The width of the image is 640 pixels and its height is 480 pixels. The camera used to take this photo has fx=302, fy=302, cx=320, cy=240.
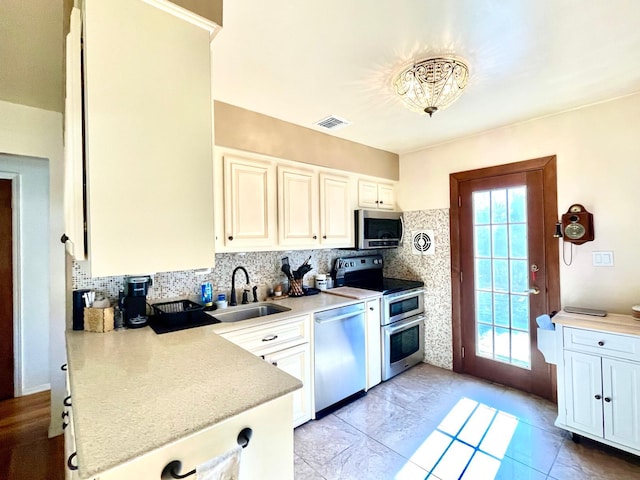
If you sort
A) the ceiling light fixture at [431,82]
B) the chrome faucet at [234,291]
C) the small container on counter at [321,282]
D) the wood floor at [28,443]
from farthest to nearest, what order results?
the small container on counter at [321,282] < the chrome faucet at [234,291] < the wood floor at [28,443] < the ceiling light fixture at [431,82]

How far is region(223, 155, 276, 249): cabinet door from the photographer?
225 cm

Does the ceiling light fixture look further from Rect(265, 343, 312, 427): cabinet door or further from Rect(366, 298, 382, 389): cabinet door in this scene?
Rect(265, 343, 312, 427): cabinet door

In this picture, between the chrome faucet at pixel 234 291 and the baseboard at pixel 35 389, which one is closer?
the chrome faucet at pixel 234 291

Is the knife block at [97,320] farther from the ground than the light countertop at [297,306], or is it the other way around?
the knife block at [97,320]

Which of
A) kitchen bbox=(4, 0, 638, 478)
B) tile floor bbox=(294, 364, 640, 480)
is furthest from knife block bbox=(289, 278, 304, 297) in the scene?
tile floor bbox=(294, 364, 640, 480)

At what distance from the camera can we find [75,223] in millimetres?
903

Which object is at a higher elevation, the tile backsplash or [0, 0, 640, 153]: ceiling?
[0, 0, 640, 153]: ceiling

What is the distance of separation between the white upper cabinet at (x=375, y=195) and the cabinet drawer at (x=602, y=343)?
2.01 m

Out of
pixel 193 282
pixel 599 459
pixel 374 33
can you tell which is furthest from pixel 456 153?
pixel 193 282

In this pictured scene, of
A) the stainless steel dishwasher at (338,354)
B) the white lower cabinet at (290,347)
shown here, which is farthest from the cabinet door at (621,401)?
the white lower cabinet at (290,347)

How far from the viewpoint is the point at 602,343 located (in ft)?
6.45

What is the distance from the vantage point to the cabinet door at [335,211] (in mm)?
2896

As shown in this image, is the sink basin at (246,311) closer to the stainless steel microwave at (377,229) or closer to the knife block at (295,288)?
the knife block at (295,288)

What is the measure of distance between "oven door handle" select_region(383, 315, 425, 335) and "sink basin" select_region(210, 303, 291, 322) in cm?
113
